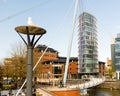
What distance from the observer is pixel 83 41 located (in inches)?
4382

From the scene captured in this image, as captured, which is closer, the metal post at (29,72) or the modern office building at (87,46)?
the metal post at (29,72)

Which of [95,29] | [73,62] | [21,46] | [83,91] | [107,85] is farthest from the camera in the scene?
[95,29]

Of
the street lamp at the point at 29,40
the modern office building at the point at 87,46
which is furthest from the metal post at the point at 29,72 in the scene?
the modern office building at the point at 87,46

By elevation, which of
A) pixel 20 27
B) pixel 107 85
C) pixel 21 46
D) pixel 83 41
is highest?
pixel 83 41

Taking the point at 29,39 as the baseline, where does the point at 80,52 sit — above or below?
above

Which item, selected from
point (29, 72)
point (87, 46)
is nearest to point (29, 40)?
point (29, 72)

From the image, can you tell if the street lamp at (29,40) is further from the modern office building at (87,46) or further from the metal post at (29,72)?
the modern office building at (87,46)

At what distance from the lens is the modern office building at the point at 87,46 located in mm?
109750

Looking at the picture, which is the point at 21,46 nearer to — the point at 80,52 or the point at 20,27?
the point at 20,27

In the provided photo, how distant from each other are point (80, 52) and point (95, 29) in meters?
→ 15.6

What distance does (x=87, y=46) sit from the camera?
111812 millimetres

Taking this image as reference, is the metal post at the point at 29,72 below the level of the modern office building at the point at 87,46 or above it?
below

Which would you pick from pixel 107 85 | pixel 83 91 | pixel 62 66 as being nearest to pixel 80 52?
pixel 62 66

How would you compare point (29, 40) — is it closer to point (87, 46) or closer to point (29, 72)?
point (29, 72)
